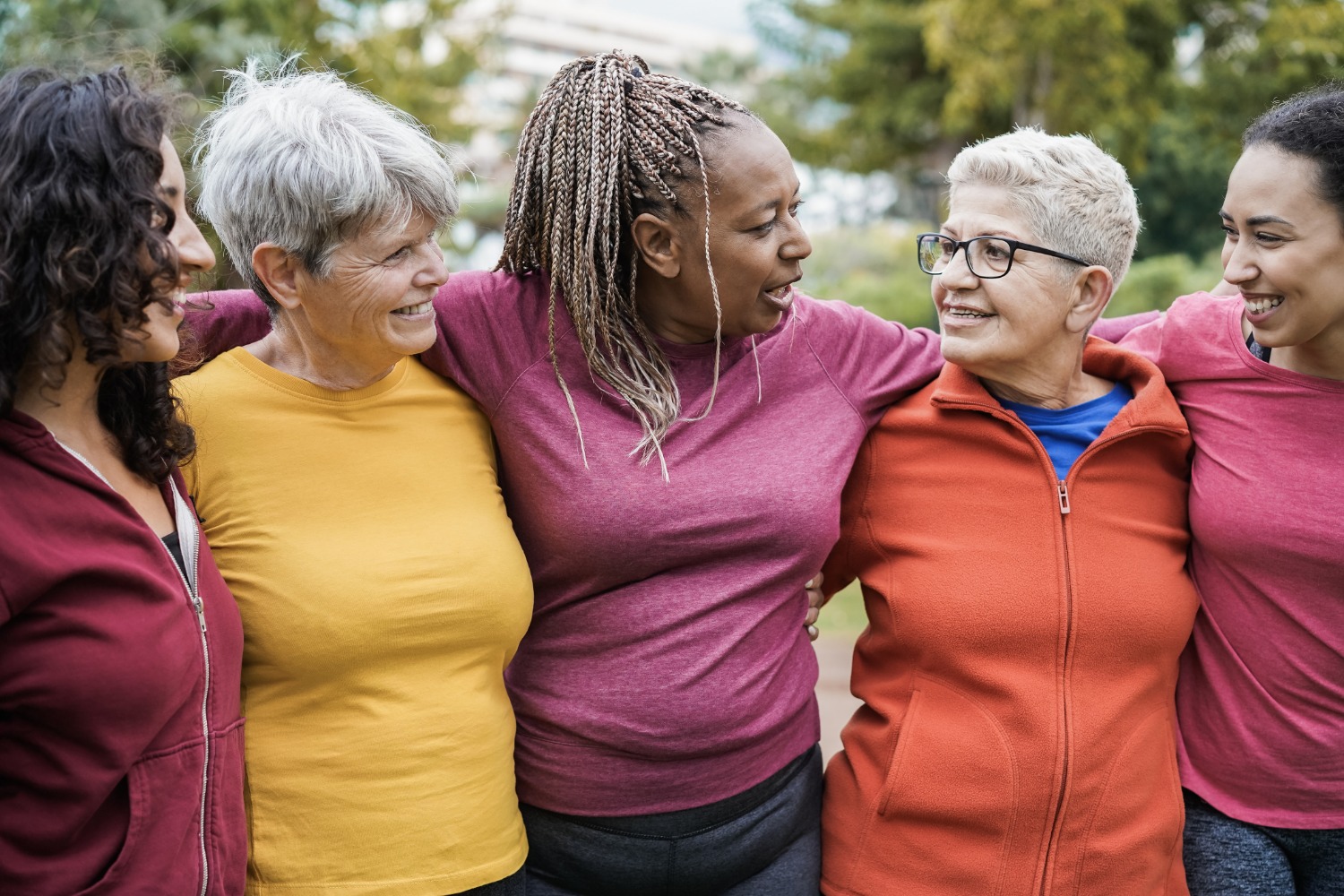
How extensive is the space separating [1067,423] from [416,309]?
4.52 ft

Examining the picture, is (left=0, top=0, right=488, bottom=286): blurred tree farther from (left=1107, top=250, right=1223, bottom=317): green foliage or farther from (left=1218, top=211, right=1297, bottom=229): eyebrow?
(left=1107, top=250, right=1223, bottom=317): green foliage

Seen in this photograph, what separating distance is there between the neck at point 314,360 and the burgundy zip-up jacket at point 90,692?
520 mm

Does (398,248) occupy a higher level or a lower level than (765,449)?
higher

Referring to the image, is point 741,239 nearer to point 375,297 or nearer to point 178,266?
point 375,297

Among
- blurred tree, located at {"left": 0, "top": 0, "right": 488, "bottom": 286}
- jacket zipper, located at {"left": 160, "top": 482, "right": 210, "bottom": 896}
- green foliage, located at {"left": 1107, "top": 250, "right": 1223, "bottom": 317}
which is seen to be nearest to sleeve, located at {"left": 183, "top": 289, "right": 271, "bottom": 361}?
jacket zipper, located at {"left": 160, "top": 482, "right": 210, "bottom": 896}

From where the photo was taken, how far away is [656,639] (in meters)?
2.34

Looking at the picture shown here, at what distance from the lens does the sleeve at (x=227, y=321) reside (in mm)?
2391

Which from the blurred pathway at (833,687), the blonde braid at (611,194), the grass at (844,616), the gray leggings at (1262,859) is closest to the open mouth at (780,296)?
the blonde braid at (611,194)

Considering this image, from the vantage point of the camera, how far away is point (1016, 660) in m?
2.40

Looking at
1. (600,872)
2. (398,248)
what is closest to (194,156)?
(398,248)

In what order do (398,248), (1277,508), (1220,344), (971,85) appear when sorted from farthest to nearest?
(971,85), (1220,344), (1277,508), (398,248)

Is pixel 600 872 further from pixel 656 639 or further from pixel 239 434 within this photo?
pixel 239 434

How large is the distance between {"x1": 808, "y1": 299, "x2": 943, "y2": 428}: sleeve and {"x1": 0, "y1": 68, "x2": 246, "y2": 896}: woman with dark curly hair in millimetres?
1336

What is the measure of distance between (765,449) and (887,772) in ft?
2.35
